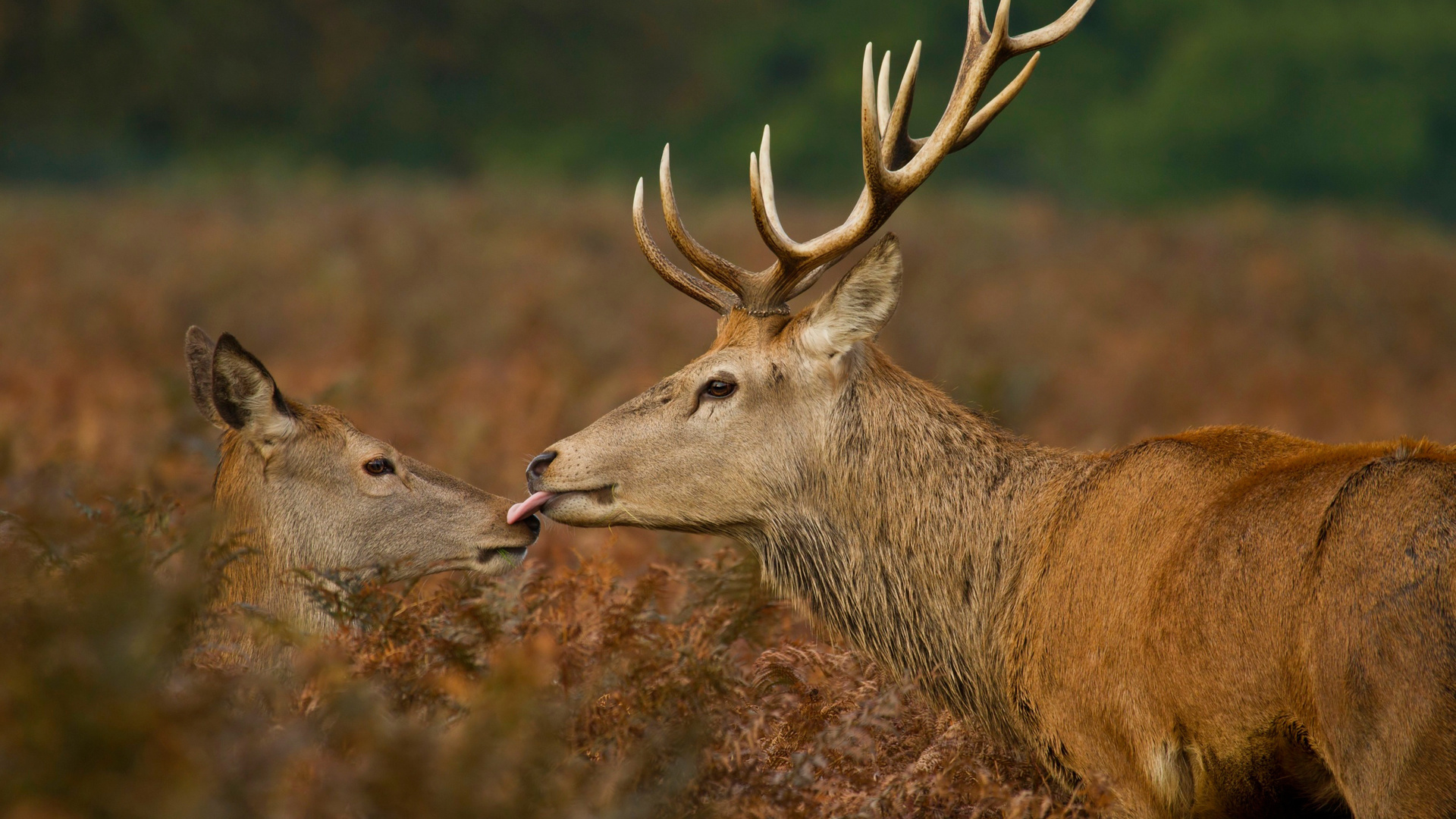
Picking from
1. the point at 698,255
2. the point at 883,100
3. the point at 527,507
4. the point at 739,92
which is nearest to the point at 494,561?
the point at 527,507

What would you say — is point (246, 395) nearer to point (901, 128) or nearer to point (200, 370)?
point (200, 370)

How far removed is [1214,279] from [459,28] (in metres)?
20.3

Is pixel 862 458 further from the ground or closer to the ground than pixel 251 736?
further from the ground

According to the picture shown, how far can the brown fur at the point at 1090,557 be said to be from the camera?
3.24m


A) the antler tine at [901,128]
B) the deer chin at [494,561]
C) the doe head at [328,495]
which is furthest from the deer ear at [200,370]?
the antler tine at [901,128]

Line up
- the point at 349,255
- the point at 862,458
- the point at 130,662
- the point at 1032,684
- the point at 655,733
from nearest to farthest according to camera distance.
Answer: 1. the point at 130,662
2. the point at 655,733
3. the point at 1032,684
4. the point at 862,458
5. the point at 349,255

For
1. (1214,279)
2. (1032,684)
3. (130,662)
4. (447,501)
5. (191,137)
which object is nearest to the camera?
(130,662)

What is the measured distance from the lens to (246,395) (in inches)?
188

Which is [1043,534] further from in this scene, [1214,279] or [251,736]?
[1214,279]

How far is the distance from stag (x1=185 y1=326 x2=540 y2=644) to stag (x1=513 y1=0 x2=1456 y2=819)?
0.53 metres

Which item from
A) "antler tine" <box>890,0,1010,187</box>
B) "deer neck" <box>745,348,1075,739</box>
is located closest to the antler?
"antler tine" <box>890,0,1010,187</box>

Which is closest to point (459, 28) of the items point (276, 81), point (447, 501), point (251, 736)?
point (276, 81)

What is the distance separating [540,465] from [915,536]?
1217mm

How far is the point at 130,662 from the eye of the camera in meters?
2.80
